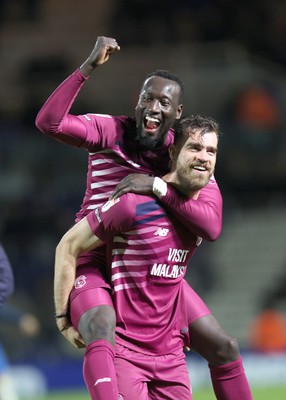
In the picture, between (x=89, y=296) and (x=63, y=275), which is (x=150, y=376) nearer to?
(x=89, y=296)

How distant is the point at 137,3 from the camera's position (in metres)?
16.8

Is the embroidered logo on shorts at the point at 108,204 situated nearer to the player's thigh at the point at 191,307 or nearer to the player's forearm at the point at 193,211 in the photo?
the player's forearm at the point at 193,211

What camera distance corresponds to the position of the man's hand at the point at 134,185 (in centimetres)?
529

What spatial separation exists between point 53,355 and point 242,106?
503 centimetres

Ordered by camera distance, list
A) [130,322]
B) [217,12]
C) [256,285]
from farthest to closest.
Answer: [217,12]
[256,285]
[130,322]

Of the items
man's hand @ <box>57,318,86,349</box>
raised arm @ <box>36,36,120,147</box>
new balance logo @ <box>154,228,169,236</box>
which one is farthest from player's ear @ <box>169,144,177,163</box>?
man's hand @ <box>57,318,86,349</box>

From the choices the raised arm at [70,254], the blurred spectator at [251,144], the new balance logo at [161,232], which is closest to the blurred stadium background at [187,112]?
the blurred spectator at [251,144]

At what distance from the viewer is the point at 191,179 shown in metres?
5.32

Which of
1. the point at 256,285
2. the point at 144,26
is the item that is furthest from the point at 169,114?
the point at 144,26

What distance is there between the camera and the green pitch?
1084 centimetres

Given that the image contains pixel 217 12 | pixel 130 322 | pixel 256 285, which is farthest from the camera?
pixel 217 12

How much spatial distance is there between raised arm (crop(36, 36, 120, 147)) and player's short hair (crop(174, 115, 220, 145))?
512 millimetres

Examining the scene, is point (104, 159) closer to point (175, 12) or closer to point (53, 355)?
point (53, 355)

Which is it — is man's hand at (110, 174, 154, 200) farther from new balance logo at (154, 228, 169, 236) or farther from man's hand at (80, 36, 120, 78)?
man's hand at (80, 36, 120, 78)
